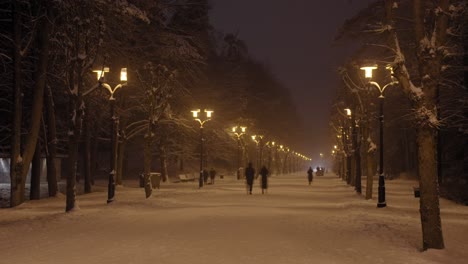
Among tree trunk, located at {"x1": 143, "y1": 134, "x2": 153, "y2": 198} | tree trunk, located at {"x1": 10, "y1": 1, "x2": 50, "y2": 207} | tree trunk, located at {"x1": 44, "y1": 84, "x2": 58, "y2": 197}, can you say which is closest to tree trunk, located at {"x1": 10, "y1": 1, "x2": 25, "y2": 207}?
tree trunk, located at {"x1": 10, "y1": 1, "x2": 50, "y2": 207}

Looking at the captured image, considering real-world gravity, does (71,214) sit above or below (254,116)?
below

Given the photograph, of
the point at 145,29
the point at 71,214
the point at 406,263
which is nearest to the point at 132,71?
the point at 145,29

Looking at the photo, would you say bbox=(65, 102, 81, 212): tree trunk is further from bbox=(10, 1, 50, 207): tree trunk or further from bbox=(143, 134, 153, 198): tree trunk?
bbox=(143, 134, 153, 198): tree trunk

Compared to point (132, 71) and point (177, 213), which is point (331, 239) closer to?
point (177, 213)

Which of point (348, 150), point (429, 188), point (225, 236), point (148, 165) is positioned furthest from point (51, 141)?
point (348, 150)

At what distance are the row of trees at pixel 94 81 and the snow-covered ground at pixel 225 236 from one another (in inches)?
146

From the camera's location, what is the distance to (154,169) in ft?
228

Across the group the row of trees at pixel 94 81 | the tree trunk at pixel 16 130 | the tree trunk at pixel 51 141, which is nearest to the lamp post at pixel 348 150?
the row of trees at pixel 94 81

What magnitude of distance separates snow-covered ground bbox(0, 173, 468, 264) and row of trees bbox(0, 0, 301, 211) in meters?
3.71

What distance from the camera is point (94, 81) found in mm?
26906

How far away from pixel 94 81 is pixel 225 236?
16.5 m

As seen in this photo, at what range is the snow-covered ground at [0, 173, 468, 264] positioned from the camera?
10078 mm

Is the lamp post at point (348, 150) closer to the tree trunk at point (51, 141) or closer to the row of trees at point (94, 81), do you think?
the row of trees at point (94, 81)

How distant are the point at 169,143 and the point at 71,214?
114 feet
